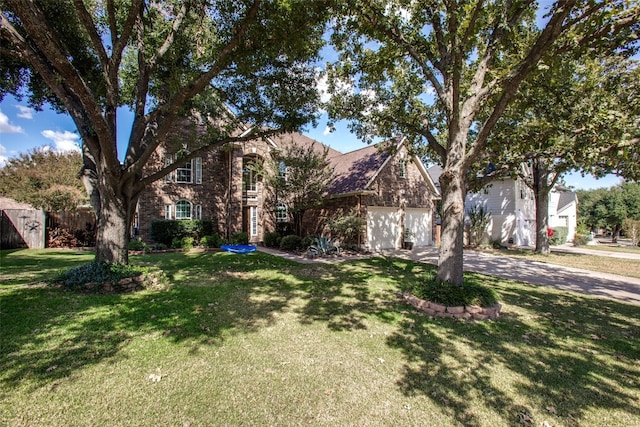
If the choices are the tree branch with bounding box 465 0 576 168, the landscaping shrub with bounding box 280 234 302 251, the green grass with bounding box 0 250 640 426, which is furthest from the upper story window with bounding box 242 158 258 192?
the tree branch with bounding box 465 0 576 168

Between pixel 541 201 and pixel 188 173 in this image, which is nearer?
pixel 541 201

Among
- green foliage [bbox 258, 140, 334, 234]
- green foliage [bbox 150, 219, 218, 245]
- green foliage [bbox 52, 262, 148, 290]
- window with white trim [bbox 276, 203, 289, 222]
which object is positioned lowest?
green foliage [bbox 52, 262, 148, 290]

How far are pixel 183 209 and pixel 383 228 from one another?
11.8 meters

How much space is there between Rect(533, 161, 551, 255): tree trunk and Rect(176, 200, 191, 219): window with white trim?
2025 centimetres

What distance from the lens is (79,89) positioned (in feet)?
18.2

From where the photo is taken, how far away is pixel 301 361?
396 centimetres

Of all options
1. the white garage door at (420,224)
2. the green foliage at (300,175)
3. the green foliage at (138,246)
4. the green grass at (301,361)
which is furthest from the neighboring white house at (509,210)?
the green foliage at (138,246)

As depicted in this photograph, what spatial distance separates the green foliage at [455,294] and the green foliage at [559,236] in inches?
871

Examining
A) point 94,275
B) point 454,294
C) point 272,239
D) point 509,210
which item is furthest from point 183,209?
point 509,210

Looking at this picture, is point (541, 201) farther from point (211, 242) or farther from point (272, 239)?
point (211, 242)

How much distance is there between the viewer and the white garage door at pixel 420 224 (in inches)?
704

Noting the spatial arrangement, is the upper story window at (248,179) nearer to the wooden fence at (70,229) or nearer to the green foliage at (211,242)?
the green foliage at (211,242)

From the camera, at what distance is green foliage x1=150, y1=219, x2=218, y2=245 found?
15508mm

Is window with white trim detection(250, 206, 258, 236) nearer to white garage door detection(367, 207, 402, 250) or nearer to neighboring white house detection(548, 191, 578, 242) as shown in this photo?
white garage door detection(367, 207, 402, 250)
